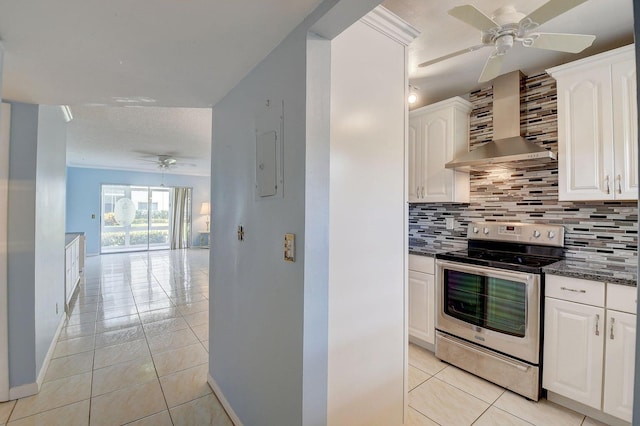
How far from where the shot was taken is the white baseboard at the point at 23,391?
2.02 metres

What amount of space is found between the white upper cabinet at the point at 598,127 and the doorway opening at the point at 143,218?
30.2ft

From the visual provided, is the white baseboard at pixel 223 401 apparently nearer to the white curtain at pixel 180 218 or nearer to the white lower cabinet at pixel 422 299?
the white lower cabinet at pixel 422 299

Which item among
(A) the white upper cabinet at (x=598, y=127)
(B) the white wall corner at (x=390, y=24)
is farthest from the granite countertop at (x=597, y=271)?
(B) the white wall corner at (x=390, y=24)

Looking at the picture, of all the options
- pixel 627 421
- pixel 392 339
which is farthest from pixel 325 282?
pixel 627 421

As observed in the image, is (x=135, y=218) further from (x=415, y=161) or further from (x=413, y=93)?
(x=413, y=93)

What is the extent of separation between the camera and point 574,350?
187 centimetres

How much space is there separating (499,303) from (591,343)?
52 centimetres

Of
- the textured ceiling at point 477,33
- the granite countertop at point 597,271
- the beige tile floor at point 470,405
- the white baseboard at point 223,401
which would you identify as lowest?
the beige tile floor at point 470,405

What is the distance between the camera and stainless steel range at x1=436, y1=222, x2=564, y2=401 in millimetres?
2027

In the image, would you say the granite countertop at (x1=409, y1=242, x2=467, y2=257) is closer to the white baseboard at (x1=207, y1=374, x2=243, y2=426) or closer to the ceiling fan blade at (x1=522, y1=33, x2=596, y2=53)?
the ceiling fan blade at (x1=522, y1=33, x2=596, y2=53)

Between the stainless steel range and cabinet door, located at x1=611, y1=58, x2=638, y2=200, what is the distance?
20.7 inches

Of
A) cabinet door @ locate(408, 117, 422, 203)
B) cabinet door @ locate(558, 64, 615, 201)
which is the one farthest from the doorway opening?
cabinet door @ locate(558, 64, 615, 201)

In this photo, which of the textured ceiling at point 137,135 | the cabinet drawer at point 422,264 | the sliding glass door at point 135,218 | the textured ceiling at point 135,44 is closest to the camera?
the textured ceiling at point 135,44

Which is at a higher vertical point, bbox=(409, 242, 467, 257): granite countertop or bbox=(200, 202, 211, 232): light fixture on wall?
bbox=(200, 202, 211, 232): light fixture on wall
